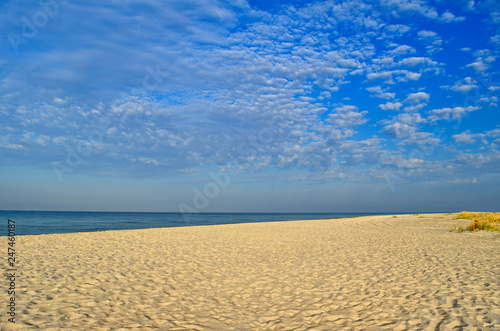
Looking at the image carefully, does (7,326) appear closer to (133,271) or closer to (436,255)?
(133,271)

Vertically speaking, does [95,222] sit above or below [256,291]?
below

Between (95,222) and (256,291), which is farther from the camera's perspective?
(95,222)

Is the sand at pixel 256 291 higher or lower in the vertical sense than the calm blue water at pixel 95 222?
higher

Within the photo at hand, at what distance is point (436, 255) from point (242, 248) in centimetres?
824

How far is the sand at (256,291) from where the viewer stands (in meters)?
5.36

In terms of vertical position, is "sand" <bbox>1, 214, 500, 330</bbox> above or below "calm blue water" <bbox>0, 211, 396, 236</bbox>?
above

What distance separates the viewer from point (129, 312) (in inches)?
227

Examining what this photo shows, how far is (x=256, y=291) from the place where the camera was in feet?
23.7

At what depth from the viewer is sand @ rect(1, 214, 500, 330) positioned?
17.6 ft

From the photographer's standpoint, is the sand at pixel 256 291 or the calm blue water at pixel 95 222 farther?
the calm blue water at pixel 95 222

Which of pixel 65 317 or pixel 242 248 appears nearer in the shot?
pixel 65 317

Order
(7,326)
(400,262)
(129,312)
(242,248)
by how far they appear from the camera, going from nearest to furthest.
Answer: (7,326) < (129,312) < (400,262) < (242,248)

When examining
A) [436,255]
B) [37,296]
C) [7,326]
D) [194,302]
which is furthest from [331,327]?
[436,255]

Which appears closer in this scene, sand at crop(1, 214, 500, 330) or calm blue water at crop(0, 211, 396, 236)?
sand at crop(1, 214, 500, 330)
